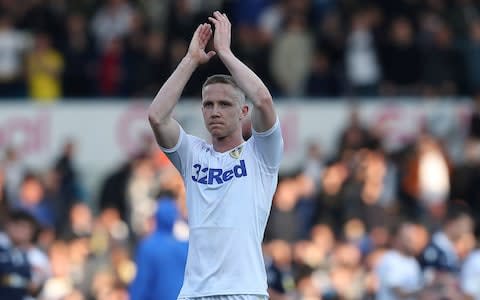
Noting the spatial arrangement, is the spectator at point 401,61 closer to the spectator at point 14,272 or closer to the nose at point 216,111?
the spectator at point 14,272

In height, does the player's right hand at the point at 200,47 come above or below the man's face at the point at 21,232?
above

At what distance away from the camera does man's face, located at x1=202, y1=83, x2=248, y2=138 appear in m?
9.48

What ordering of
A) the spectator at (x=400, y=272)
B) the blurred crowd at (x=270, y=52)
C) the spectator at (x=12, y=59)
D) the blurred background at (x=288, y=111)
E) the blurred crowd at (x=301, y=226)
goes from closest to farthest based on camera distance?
the blurred crowd at (x=301, y=226)
the spectator at (x=400, y=272)
the blurred background at (x=288, y=111)
the spectator at (x=12, y=59)
the blurred crowd at (x=270, y=52)

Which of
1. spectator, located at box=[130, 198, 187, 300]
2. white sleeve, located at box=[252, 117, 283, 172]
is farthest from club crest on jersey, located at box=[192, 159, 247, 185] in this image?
spectator, located at box=[130, 198, 187, 300]

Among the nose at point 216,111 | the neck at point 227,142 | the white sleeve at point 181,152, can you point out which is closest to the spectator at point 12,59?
the white sleeve at point 181,152

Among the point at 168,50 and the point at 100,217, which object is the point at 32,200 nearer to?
the point at 100,217

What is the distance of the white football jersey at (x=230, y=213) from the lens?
369 inches

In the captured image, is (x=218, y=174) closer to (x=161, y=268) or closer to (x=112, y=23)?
(x=161, y=268)

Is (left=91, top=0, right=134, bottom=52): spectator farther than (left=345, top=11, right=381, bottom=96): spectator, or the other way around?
(left=91, top=0, right=134, bottom=52): spectator

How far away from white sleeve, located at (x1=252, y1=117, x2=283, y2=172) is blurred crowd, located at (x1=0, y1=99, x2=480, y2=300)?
4736 mm

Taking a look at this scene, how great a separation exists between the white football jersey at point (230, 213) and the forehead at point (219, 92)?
0.28 meters

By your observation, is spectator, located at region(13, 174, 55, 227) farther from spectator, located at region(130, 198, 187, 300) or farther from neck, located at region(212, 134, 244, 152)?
neck, located at region(212, 134, 244, 152)

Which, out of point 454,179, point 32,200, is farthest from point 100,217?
point 454,179

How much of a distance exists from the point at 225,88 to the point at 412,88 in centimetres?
1564
